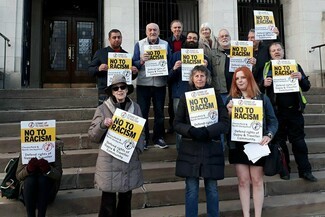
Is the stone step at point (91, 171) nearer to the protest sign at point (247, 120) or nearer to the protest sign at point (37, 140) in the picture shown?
the protest sign at point (37, 140)

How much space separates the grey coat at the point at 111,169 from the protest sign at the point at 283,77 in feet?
8.48

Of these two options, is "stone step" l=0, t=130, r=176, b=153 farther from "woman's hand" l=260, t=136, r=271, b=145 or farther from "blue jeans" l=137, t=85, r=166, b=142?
"woman's hand" l=260, t=136, r=271, b=145

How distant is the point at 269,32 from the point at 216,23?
4.66m

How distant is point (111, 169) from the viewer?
135 inches

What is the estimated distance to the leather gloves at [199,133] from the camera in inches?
137

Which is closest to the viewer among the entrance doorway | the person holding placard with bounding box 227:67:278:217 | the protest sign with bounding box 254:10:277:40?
the person holding placard with bounding box 227:67:278:217

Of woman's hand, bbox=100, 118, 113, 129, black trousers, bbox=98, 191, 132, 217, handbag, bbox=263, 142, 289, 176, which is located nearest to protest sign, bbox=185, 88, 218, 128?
handbag, bbox=263, 142, 289, 176

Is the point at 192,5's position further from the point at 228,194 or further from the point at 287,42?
the point at 228,194

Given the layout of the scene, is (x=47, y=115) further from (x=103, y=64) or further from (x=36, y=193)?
(x=36, y=193)

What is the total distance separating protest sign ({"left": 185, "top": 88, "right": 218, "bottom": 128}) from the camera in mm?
3617

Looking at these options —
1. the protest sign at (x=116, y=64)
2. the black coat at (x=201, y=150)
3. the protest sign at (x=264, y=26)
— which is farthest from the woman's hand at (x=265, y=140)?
the protest sign at (x=264, y=26)

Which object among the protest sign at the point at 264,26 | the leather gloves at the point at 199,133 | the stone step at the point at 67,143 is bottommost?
the stone step at the point at 67,143

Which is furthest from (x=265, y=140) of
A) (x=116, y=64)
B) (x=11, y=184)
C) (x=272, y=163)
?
(x=11, y=184)

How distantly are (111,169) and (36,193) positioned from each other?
104cm
